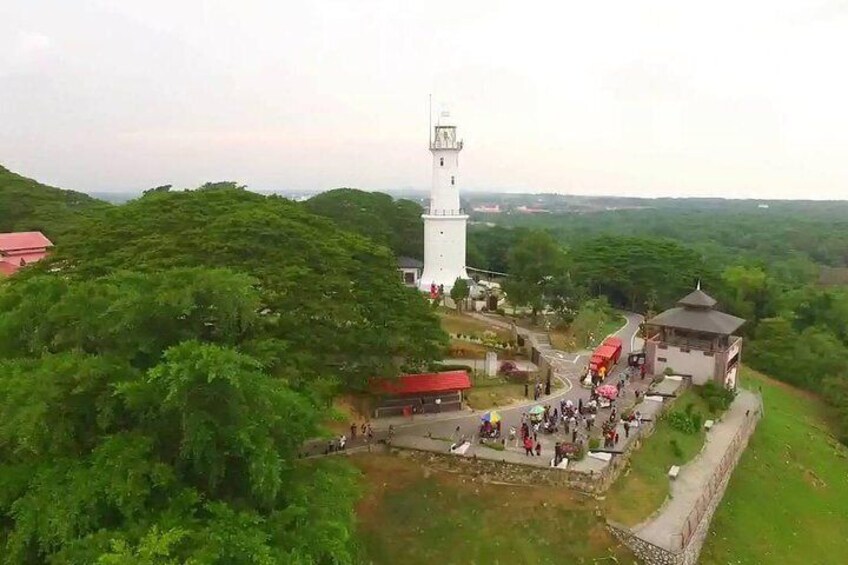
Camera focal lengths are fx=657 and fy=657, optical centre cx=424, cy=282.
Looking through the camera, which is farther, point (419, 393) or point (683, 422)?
point (683, 422)

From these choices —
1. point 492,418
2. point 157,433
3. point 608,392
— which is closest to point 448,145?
point 608,392

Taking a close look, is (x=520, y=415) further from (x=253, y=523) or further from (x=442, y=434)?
(x=253, y=523)

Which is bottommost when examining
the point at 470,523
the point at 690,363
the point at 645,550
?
the point at 645,550

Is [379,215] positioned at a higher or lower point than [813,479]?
higher

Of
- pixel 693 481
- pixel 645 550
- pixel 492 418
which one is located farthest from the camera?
pixel 492 418

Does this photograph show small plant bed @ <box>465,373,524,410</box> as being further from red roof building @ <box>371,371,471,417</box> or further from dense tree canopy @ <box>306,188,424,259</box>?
dense tree canopy @ <box>306,188,424,259</box>

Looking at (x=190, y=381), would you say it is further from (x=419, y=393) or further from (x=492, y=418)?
(x=419, y=393)

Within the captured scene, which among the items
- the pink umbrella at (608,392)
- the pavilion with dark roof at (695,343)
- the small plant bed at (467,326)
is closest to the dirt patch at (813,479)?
the pavilion with dark roof at (695,343)

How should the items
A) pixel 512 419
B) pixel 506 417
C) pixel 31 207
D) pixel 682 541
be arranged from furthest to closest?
pixel 31 207
pixel 506 417
pixel 512 419
pixel 682 541
